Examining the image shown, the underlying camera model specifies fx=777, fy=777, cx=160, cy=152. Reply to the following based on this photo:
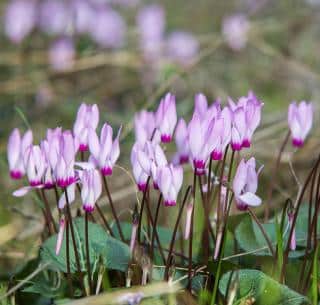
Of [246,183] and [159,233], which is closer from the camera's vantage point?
[246,183]

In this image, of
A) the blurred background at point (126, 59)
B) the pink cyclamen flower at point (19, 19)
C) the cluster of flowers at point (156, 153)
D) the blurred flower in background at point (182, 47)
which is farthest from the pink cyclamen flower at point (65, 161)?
the blurred flower in background at point (182, 47)

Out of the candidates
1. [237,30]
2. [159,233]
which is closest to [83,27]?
A: [237,30]

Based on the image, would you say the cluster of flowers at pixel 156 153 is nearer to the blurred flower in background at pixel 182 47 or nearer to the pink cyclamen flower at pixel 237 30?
the pink cyclamen flower at pixel 237 30

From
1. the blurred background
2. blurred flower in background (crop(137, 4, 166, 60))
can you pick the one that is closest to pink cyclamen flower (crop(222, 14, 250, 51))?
the blurred background

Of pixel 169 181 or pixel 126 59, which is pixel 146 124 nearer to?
pixel 169 181

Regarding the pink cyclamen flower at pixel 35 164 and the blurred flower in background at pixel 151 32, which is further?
the blurred flower in background at pixel 151 32

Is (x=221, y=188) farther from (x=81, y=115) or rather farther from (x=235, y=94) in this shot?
(x=235, y=94)

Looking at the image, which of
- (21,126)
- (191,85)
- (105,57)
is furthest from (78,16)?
(21,126)
